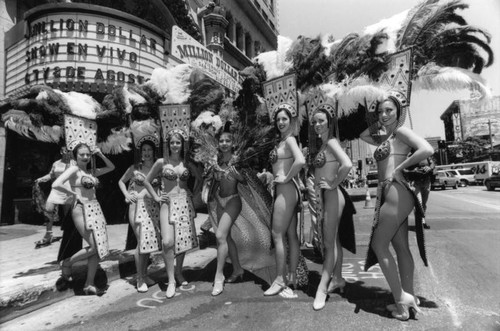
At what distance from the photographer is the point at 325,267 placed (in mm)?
3420

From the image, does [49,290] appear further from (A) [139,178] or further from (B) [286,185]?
(B) [286,185]

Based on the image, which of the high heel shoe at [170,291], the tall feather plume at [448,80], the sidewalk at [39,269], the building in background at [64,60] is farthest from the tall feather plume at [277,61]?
the high heel shoe at [170,291]

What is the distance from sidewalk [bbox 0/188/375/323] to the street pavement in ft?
0.06

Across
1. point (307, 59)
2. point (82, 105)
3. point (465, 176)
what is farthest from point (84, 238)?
point (465, 176)

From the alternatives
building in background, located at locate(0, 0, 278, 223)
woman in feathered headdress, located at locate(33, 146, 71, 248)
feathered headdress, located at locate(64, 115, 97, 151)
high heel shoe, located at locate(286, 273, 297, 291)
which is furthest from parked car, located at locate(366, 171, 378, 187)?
feathered headdress, located at locate(64, 115, 97, 151)

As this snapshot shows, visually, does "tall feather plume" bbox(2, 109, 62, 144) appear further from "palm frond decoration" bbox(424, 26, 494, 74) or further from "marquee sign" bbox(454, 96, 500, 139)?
"marquee sign" bbox(454, 96, 500, 139)

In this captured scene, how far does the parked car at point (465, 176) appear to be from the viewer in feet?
107

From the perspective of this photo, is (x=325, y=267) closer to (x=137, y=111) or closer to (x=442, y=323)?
(x=442, y=323)

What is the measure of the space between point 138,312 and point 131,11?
43.2ft

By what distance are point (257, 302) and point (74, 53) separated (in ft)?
31.9

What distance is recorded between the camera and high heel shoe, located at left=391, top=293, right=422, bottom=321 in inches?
113

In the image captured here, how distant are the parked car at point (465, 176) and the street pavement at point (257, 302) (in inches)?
1276

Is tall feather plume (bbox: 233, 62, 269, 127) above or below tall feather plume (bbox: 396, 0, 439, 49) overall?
below

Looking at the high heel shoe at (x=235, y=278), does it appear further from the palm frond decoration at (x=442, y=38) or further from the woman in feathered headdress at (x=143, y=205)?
the palm frond decoration at (x=442, y=38)
